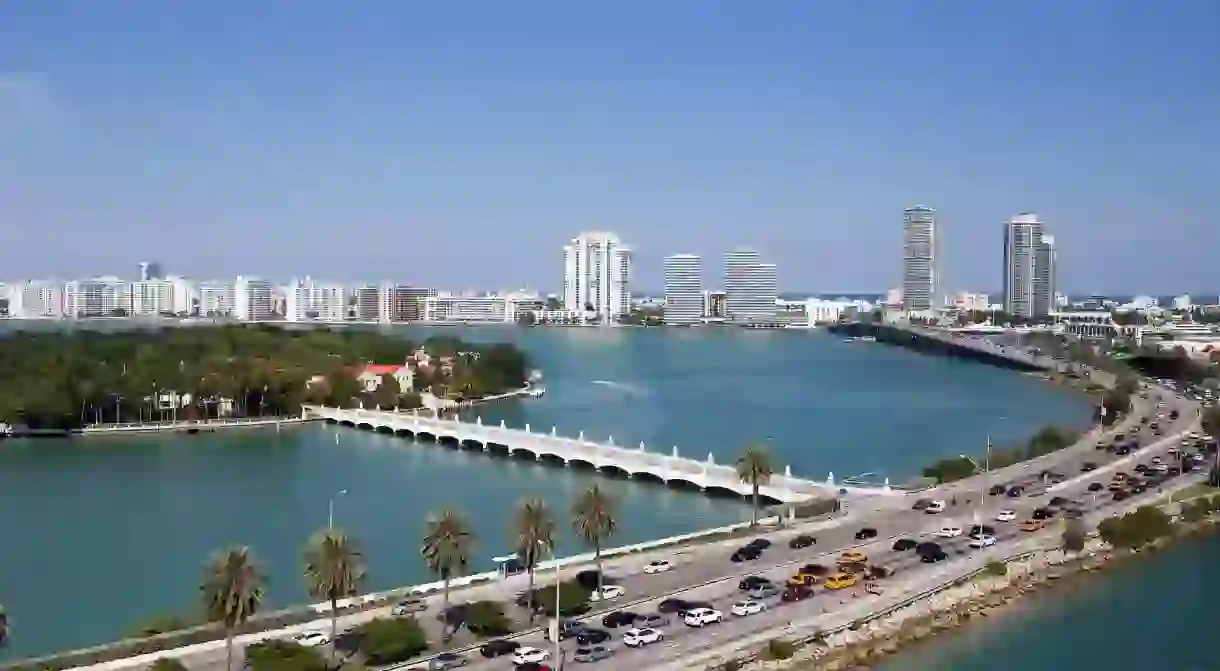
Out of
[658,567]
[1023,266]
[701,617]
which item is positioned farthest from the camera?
[1023,266]

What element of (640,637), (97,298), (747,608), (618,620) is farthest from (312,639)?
(97,298)

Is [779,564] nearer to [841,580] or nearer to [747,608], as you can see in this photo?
[841,580]

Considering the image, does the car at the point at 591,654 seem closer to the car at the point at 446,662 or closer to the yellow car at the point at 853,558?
the car at the point at 446,662

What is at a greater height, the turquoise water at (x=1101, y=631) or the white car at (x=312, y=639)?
the white car at (x=312, y=639)

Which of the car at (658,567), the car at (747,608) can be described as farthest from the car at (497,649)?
the car at (658,567)

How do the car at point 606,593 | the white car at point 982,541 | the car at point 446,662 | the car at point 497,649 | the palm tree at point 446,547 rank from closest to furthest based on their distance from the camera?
the car at point 446,662
the car at point 497,649
the palm tree at point 446,547
the car at point 606,593
the white car at point 982,541

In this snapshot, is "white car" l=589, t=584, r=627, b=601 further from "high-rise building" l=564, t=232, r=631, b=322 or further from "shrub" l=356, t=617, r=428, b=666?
"high-rise building" l=564, t=232, r=631, b=322
